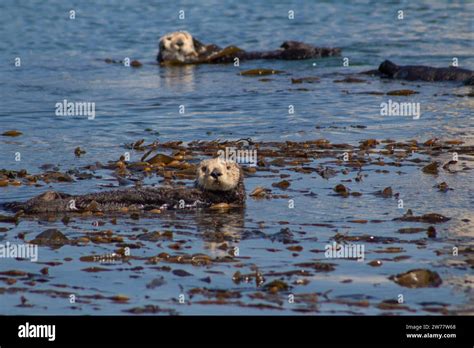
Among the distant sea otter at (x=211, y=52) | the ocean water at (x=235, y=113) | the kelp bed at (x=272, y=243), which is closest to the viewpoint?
the kelp bed at (x=272, y=243)

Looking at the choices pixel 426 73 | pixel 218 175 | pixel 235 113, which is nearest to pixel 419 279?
pixel 218 175

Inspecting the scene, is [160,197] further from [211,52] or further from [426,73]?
[211,52]

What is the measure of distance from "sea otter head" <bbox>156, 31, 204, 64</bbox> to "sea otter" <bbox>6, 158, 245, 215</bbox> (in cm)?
834

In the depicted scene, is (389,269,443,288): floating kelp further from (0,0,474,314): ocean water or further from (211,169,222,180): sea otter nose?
(211,169,222,180): sea otter nose

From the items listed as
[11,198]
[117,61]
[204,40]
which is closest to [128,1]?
[204,40]

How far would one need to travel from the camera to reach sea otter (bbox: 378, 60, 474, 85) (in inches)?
559

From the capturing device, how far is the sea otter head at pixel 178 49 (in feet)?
54.9

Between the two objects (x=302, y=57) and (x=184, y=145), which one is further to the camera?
(x=302, y=57)

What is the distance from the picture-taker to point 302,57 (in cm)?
1656

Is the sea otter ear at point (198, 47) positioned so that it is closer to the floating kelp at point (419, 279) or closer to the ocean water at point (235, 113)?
the ocean water at point (235, 113)

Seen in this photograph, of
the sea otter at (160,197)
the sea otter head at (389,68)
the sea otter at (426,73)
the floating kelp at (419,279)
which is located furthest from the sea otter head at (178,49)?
the floating kelp at (419,279)

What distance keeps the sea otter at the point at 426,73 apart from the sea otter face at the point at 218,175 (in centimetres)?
624
